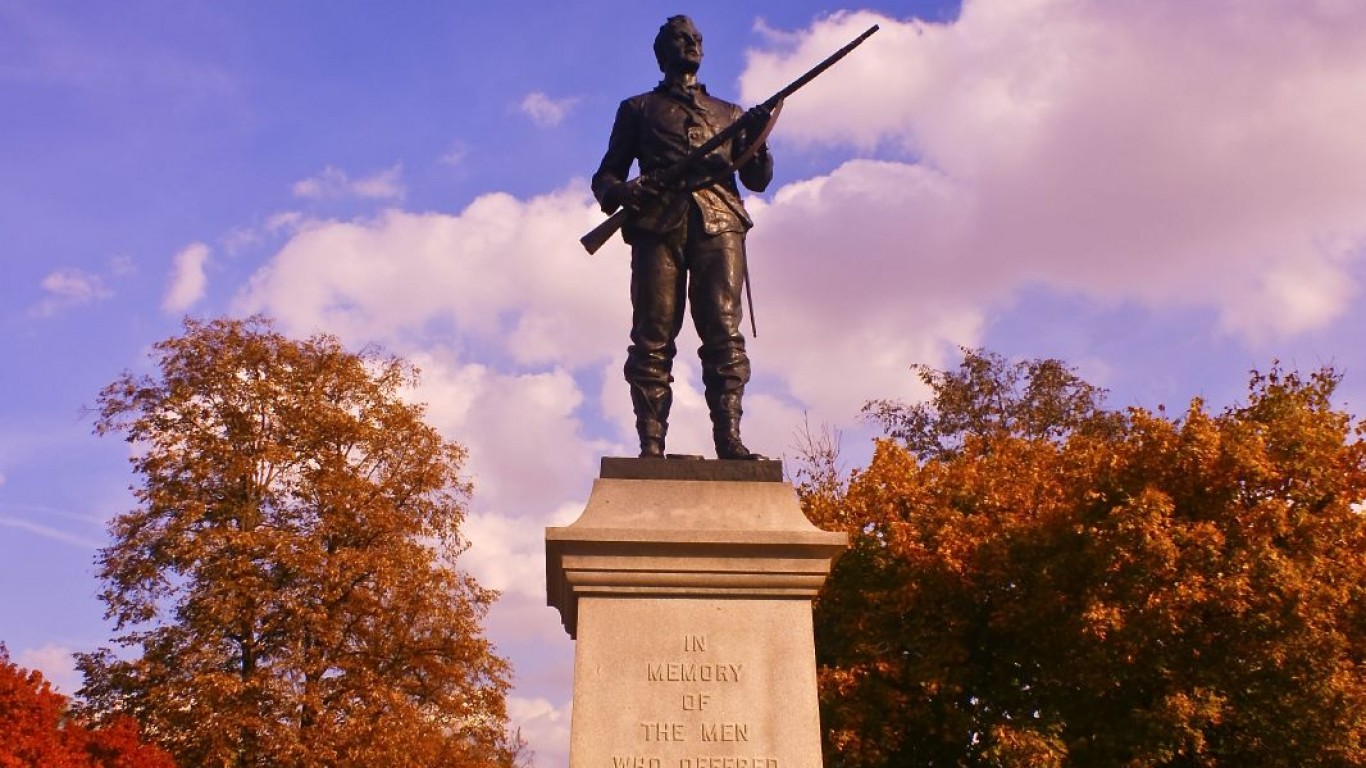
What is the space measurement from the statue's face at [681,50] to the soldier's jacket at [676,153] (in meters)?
0.14

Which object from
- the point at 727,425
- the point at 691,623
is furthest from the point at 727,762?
the point at 727,425

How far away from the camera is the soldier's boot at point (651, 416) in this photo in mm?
7461

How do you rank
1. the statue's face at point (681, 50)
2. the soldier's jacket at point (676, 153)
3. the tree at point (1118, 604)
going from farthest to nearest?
the tree at point (1118, 604)
the statue's face at point (681, 50)
the soldier's jacket at point (676, 153)

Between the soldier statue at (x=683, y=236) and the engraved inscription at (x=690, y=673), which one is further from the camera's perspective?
the soldier statue at (x=683, y=236)

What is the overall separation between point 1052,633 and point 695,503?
14003mm

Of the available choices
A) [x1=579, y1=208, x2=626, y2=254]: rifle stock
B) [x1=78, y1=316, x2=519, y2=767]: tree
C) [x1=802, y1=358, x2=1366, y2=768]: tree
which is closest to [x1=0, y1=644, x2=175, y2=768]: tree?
[x1=78, y1=316, x2=519, y2=767]: tree

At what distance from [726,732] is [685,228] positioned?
10.4ft

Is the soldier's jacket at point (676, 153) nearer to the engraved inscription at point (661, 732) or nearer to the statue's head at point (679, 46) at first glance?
the statue's head at point (679, 46)

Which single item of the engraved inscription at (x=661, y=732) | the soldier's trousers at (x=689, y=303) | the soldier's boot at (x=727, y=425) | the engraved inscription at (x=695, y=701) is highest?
the soldier's trousers at (x=689, y=303)

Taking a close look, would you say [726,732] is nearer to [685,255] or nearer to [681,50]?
[685,255]

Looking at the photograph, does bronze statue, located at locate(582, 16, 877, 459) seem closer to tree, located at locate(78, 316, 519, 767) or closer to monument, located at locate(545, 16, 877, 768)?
monument, located at locate(545, 16, 877, 768)

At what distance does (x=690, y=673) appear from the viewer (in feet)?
21.4

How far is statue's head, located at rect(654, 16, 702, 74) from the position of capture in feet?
27.2

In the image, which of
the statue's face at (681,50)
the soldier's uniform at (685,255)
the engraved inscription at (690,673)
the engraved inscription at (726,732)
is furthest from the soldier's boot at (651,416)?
the statue's face at (681,50)
